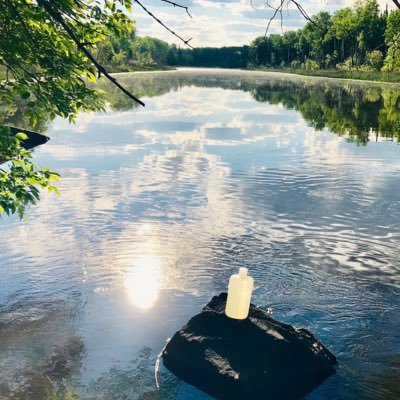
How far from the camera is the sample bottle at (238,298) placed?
6625 mm

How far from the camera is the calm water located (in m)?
7.18

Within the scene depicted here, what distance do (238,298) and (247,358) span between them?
794 mm

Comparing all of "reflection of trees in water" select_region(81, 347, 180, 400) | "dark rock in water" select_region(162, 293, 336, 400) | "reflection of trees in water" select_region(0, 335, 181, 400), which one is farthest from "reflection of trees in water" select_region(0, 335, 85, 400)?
"dark rock in water" select_region(162, 293, 336, 400)

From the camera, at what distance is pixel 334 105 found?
48.2 metres

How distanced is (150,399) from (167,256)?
4.93 metres

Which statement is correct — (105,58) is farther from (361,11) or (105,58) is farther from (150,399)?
(150,399)

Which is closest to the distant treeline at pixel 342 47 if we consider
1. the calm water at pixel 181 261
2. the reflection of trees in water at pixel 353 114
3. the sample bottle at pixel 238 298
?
the reflection of trees in water at pixel 353 114

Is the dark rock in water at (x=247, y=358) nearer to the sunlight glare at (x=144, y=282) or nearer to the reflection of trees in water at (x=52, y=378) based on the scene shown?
the reflection of trees in water at (x=52, y=378)

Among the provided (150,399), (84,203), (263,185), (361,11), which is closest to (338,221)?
(263,185)

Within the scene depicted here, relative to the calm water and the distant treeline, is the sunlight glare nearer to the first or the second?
the calm water

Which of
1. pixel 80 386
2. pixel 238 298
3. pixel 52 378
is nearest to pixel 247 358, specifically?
pixel 238 298

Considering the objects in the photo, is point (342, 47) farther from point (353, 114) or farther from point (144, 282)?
point (144, 282)

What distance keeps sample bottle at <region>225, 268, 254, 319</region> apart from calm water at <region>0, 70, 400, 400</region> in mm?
1186

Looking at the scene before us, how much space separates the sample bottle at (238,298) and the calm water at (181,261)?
46.7 inches
